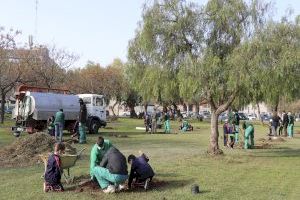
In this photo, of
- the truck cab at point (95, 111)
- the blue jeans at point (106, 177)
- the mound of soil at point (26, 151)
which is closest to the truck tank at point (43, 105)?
the truck cab at point (95, 111)

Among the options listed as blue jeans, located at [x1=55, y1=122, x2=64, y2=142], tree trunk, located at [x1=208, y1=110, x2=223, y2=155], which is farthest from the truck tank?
tree trunk, located at [x1=208, y1=110, x2=223, y2=155]

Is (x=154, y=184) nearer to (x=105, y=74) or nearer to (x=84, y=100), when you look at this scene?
(x=84, y=100)

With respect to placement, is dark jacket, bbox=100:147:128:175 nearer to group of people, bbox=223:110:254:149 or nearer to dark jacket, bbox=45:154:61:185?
dark jacket, bbox=45:154:61:185

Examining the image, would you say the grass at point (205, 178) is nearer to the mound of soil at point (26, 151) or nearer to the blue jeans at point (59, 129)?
the mound of soil at point (26, 151)

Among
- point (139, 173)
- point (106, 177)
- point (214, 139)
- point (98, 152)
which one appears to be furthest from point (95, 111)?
point (106, 177)

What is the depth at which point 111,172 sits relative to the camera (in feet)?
37.7

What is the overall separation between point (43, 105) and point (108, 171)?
20.1 meters

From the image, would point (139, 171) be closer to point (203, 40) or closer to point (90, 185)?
point (90, 185)

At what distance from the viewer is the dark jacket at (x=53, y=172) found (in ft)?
38.6

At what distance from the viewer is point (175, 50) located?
64.0 ft

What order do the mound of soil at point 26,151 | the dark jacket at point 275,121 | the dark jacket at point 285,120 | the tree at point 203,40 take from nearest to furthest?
the mound of soil at point 26,151
the tree at point 203,40
the dark jacket at point 275,121
the dark jacket at point 285,120

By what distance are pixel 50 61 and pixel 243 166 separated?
3891 centimetres

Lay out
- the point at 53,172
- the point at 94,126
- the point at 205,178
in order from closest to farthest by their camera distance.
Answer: the point at 53,172 < the point at 205,178 < the point at 94,126

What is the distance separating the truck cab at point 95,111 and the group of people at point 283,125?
1221 centimetres
